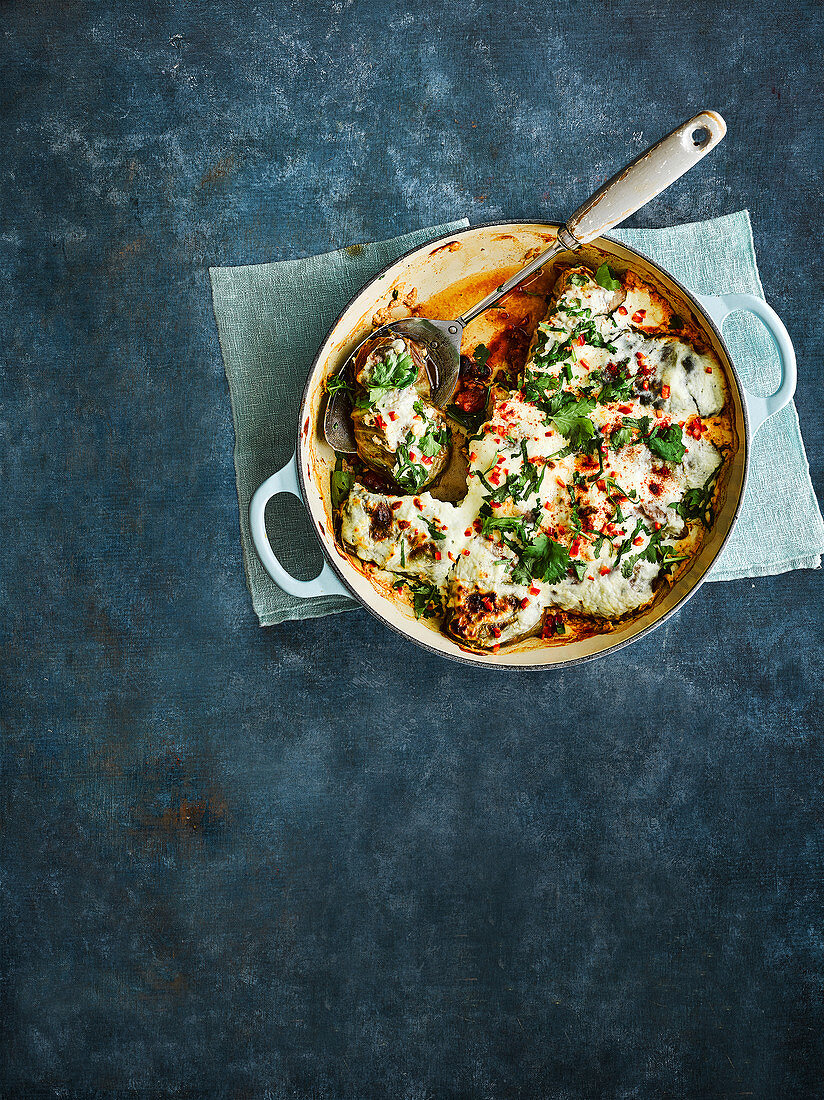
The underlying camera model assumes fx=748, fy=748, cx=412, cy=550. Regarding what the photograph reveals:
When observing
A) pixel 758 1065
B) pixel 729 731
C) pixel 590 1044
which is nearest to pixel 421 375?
pixel 729 731

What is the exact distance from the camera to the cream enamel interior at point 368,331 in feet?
7.34

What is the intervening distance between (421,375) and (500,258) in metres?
0.49

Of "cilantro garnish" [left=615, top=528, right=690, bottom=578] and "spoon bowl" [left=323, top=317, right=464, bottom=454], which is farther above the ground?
"spoon bowl" [left=323, top=317, right=464, bottom=454]

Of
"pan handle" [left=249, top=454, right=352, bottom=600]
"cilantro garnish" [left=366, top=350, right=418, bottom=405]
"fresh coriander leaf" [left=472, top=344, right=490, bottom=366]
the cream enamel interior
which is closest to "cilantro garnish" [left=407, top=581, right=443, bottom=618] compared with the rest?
the cream enamel interior

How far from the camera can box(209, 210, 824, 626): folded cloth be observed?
256 cm

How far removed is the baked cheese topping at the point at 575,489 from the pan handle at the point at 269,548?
5.9 inches

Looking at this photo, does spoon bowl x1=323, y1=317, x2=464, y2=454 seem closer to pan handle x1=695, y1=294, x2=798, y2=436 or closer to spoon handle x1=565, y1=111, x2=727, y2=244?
spoon handle x1=565, y1=111, x2=727, y2=244

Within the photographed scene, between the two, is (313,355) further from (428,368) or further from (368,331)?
(428,368)

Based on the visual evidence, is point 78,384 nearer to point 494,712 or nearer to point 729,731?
point 494,712

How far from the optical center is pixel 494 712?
2627mm

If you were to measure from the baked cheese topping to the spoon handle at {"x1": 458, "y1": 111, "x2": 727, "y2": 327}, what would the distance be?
0.22m

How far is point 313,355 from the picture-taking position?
8.57 feet

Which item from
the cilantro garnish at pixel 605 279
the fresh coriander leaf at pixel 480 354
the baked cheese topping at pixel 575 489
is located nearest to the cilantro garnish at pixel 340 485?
the baked cheese topping at pixel 575 489

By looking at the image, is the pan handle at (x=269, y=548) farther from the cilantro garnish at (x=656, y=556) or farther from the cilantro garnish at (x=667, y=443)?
the cilantro garnish at (x=667, y=443)
